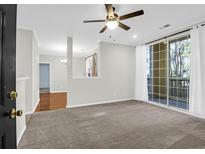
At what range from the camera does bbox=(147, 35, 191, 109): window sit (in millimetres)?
4035

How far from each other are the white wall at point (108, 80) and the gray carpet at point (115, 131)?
1.26 metres

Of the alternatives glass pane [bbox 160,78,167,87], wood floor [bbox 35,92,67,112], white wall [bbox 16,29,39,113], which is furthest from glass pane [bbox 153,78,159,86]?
white wall [bbox 16,29,39,113]

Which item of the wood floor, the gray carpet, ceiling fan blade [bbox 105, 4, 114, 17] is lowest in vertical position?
the gray carpet

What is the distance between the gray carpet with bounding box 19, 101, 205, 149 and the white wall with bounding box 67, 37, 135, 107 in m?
1.26

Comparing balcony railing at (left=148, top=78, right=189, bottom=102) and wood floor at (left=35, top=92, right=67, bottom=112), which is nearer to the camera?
balcony railing at (left=148, top=78, right=189, bottom=102)

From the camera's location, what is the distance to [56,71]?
28.0ft

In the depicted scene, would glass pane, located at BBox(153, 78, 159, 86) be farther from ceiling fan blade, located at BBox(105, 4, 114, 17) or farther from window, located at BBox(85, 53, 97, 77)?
ceiling fan blade, located at BBox(105, 4, 114, 17)

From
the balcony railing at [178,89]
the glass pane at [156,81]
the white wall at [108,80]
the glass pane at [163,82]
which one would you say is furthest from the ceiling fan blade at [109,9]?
the glass pane at [156,81]

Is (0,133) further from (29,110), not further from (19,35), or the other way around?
(19,35)

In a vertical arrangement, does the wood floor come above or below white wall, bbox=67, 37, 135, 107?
below

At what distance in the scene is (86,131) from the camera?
255 centimetres

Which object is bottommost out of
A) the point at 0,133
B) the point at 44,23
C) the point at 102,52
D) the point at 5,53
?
the point at 0,133
